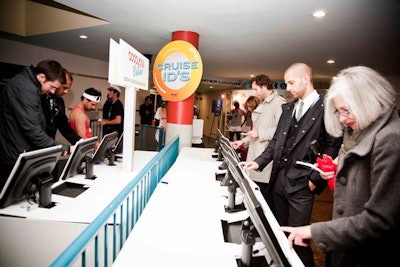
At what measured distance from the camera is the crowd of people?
962 mm

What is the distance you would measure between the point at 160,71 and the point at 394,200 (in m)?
4.07

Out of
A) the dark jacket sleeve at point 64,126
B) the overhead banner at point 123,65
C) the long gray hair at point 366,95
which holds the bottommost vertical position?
the dark jacket sleeve at point 64,126

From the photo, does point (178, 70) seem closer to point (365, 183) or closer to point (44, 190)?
point (44, 190)

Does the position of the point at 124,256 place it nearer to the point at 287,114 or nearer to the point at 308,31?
the point at 287,114

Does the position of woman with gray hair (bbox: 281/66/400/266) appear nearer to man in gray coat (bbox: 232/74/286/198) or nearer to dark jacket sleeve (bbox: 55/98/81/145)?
man in gray coat (bbox: 232/74/286/198)

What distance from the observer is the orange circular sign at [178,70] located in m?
4.27

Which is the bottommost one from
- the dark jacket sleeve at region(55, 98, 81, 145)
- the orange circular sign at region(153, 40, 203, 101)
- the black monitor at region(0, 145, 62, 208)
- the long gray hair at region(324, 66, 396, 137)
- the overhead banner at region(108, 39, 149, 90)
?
the black monitor at region(0, 145, 62, 208)

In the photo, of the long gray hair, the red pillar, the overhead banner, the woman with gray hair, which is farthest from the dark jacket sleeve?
the long gray hair

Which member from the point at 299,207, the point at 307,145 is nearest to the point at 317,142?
the point at 307,145

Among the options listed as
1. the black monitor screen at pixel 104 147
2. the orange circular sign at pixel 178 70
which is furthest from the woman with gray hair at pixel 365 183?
the orange circular sign at pixel 178 70

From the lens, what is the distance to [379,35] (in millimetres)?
4500

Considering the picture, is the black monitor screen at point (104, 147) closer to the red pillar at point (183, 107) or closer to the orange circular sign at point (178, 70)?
the orange circular sign at point (178, 70)

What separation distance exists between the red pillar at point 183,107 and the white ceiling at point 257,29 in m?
0.14

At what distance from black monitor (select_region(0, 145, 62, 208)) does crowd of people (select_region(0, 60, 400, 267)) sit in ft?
1.74
